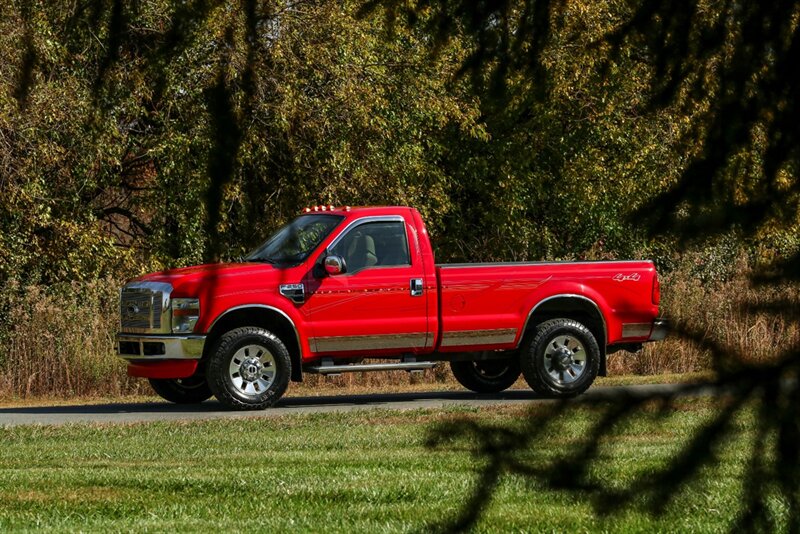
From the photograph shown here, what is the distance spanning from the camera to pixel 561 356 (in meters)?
14.2

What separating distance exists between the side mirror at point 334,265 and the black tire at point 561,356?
2178 millimetres

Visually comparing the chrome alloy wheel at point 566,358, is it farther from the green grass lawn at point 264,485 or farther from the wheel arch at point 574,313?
the green grass lawn at point 264,485

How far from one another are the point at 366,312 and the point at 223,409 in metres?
1.75

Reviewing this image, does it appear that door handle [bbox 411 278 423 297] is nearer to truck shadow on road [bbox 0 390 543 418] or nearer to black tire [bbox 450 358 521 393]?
truck shadow on road [bbox 0 390 543 418]

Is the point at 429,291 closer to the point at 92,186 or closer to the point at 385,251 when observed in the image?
the point at 385,251

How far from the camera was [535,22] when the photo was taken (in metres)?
3.56

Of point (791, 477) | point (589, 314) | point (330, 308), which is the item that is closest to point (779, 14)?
point (791, 477)

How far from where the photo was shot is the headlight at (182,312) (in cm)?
1328

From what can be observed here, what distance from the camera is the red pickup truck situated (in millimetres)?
13383

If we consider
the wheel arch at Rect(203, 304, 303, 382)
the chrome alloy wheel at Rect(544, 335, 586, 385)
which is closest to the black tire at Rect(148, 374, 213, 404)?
the wheel arch at Rect(203, 304, 303, 382)

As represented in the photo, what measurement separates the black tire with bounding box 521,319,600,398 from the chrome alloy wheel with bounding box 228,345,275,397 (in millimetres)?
2620

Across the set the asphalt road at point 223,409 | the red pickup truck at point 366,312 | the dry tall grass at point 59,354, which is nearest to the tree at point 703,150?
the asphalt road at point 223,409

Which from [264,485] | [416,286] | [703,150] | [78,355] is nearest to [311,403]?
[416,286]

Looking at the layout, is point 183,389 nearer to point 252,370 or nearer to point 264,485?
point 252,370
